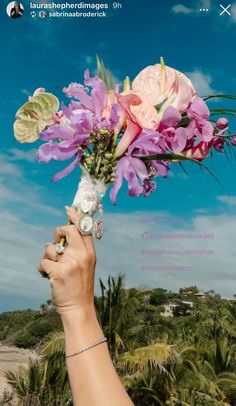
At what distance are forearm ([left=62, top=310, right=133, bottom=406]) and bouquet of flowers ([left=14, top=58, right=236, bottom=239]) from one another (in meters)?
0.25

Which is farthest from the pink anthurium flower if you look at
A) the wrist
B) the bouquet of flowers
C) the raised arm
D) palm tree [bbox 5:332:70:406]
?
palm tree [bbox 5:332:70:406]

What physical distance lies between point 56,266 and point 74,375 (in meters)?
0.28

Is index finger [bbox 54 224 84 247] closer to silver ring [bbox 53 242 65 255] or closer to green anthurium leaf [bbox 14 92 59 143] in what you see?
silver ring [bbox 53 242 65 255]

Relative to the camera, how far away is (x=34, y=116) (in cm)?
184

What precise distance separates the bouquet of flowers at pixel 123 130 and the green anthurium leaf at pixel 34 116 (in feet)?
Result: 0.04

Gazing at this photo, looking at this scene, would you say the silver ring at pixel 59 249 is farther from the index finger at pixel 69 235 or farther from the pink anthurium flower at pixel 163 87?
the pink anthurium flower at pixel 163 87

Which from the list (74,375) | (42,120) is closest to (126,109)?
(42,120)

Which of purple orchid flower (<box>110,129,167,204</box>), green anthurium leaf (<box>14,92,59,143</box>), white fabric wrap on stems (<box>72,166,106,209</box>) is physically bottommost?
white fabric wrap on stems (<box>72,166,106,209</box>)

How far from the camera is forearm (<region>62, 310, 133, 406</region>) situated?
1.43m

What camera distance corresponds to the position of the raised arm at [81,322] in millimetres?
1436

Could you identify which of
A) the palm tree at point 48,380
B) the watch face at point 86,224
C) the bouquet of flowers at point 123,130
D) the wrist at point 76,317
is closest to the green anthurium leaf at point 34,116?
the bouquet of flowers at point 123,130

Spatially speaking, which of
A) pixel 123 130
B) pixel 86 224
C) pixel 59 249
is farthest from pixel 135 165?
pixel 59 249

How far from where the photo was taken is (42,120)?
71.4 inches

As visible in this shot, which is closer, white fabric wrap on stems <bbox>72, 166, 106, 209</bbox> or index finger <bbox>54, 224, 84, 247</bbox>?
index finger <bbox>54, 224, 84, 247</bbox>
